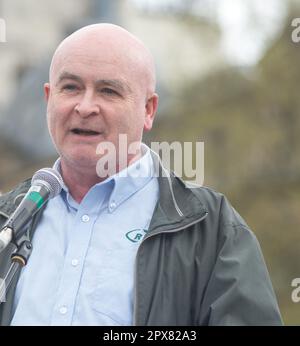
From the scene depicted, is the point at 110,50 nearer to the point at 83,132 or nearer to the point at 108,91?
the point at 108,91

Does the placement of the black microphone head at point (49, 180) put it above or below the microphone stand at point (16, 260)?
above

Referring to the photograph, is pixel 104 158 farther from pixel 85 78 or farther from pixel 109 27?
pixel 109 27

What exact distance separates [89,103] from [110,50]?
25 centimetres

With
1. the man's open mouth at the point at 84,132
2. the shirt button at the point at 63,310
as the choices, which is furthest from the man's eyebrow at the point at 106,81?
the shirt button at the point at 63,310

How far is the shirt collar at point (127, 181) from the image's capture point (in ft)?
10.4

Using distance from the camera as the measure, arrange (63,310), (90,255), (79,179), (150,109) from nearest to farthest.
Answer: (63,310), (90,255), (79,179), (150,109)

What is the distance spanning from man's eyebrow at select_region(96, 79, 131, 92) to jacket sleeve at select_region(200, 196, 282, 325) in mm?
672

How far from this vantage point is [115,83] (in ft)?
10.3

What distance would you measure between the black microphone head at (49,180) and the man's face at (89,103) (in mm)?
322

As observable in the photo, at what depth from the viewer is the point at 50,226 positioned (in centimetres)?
314

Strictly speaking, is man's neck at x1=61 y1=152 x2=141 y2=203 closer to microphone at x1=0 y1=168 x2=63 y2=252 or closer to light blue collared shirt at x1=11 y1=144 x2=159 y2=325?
light blue collared shirt at x1=11 y1=144 x2=159 y2=325

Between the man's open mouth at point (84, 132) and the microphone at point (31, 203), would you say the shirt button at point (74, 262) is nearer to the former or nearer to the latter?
the microphone at point (31, 203)

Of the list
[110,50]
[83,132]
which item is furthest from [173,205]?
[110,50]

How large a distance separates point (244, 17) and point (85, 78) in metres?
14.5
